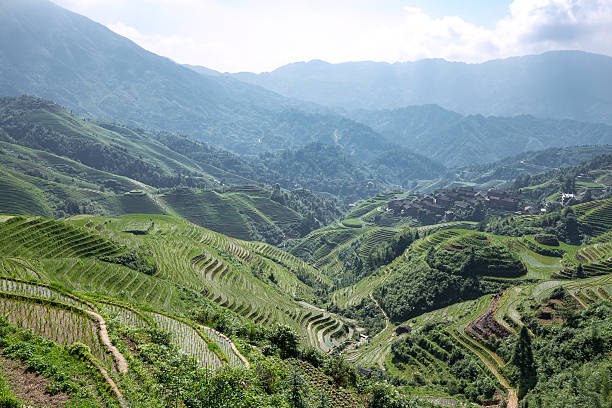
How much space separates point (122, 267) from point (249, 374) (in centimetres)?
2907

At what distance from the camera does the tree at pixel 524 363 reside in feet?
104

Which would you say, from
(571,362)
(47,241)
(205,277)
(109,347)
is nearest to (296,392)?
(109,347)

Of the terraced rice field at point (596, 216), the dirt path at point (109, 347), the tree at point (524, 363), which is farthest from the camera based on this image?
the terraced rice field at point (596, 216)

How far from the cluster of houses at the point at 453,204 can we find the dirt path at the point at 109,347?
129 metres

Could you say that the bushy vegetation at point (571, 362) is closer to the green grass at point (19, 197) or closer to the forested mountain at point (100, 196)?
the forested mountain at point (100, 196)

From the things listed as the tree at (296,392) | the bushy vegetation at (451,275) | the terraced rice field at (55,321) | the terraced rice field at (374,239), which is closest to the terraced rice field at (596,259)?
the bushy vegetation at (451,275)

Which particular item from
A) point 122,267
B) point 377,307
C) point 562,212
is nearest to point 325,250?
point 377,307

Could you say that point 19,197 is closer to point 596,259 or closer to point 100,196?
point 100,196

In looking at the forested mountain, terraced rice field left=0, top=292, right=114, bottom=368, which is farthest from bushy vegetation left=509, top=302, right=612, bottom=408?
the forested mountain

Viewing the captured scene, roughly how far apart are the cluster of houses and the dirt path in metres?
129

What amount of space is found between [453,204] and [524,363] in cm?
11747

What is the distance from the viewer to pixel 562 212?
8706 centimetres

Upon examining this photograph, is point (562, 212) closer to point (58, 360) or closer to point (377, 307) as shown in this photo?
point (377, 307)

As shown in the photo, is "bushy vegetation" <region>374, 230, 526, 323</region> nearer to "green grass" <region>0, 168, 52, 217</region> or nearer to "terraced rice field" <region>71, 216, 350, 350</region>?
"terraced rice field" <region>71, 216, 350, 350</region>
